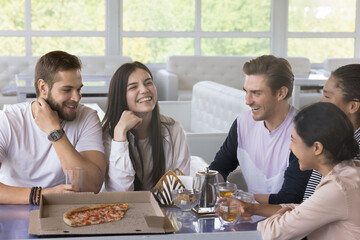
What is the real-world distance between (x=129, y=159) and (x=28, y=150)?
1.50ft

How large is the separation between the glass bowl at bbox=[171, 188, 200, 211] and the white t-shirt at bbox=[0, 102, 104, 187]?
21.9 inches

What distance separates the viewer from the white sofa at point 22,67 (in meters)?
7.30

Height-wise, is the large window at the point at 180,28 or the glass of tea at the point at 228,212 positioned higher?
the large window at the point at 180,28

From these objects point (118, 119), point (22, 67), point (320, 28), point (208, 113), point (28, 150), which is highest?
point (320, 28)

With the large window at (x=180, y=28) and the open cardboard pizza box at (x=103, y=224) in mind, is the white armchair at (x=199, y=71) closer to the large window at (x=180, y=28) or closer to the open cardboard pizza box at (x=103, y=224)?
the large window at (x=180, y=28)

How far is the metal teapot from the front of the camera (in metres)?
2.19

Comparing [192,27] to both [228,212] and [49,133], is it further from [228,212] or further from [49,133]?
[228,212]

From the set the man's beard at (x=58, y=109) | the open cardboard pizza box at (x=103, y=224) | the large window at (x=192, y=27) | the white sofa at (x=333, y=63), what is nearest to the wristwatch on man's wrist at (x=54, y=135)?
the man's beard at (x=58, y=109)

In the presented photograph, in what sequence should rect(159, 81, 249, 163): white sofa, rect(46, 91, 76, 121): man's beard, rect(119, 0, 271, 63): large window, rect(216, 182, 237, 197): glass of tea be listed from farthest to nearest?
rect(119, 0, 271, 63): large window < rect(159, 81, 249, 163): white sofa < rect(46, 91, 76, 121): man's beard < rect(216, 182, 237, 197): glass of tea

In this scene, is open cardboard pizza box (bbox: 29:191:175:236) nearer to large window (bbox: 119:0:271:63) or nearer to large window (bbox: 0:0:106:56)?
large window (bbox: 0:0:106:56)

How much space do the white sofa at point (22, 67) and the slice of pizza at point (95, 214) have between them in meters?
5.16

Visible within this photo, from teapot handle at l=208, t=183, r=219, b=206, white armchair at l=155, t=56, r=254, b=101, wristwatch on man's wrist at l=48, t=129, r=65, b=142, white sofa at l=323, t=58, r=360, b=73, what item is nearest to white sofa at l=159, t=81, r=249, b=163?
wristwatch on man's wrist at l=48, t=129, r=65, b=142

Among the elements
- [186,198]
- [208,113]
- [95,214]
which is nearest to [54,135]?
[95,214]

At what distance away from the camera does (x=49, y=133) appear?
101 inches
